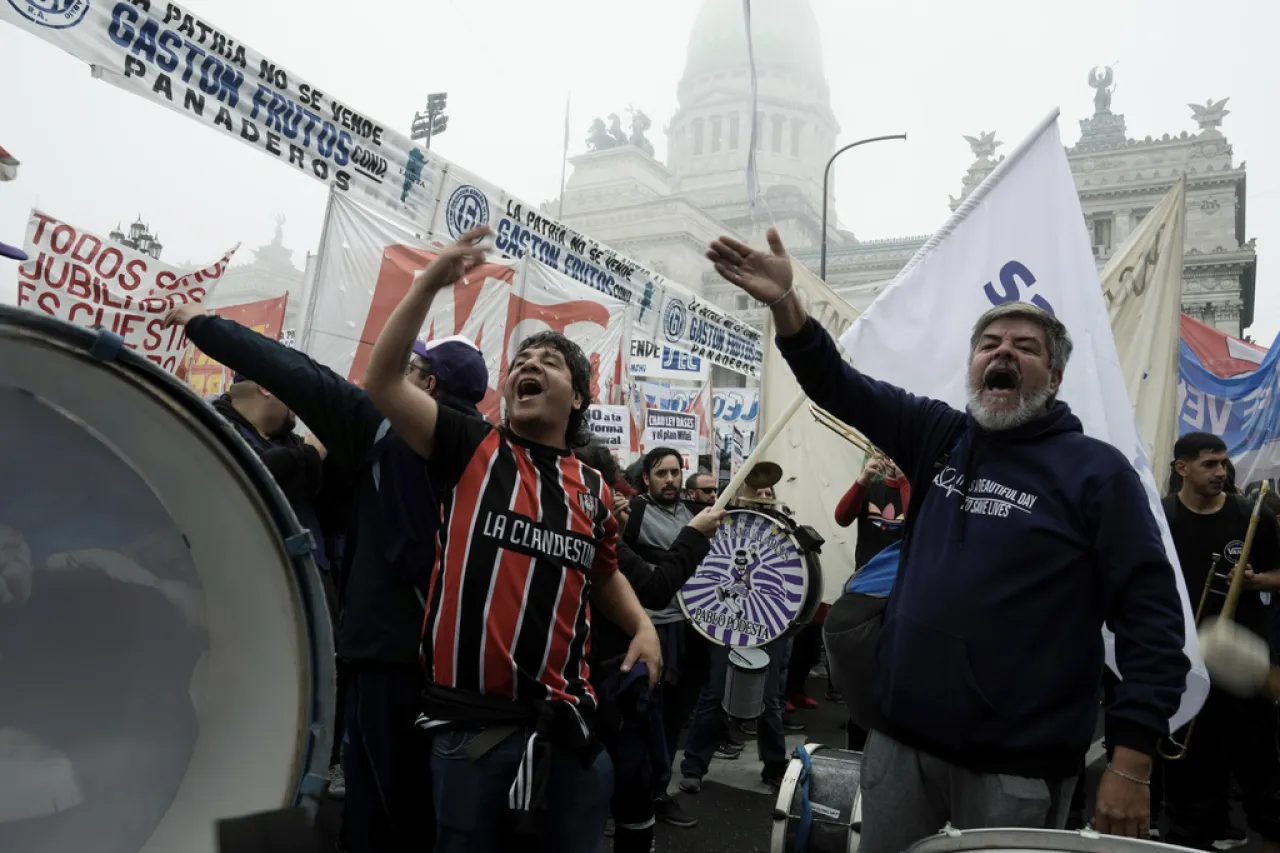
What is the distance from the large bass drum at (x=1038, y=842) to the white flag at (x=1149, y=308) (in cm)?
416

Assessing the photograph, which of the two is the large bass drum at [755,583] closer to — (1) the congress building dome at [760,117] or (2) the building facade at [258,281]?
(2) the building facade at [258,281]

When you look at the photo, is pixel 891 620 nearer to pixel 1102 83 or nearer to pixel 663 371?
pixel 663 371

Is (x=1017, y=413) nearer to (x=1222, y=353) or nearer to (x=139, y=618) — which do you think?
(x=139, y=618)

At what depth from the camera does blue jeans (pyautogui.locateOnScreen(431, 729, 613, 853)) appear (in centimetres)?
183

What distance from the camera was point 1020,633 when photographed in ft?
6.23

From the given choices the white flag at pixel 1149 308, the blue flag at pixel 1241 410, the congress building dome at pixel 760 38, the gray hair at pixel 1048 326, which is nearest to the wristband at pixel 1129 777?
the gray hair at pixel 1048 326

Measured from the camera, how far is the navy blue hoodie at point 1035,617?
1865 mm

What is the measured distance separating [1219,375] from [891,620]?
9.61m

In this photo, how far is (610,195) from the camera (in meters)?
71.9

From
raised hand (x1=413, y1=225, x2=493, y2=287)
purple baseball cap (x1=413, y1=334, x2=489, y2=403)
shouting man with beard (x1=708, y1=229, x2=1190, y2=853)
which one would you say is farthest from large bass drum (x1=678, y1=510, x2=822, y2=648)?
raised hand (x1=413, y1=225, x2=493, y2=287)

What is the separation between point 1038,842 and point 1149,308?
4474 millimetres

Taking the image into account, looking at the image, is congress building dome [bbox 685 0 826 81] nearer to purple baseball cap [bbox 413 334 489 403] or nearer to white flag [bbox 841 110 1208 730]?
white flag [bbox 841 110 1208 730]

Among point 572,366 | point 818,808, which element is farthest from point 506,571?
point 818,808

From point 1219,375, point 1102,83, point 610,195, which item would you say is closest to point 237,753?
point 1219,375
